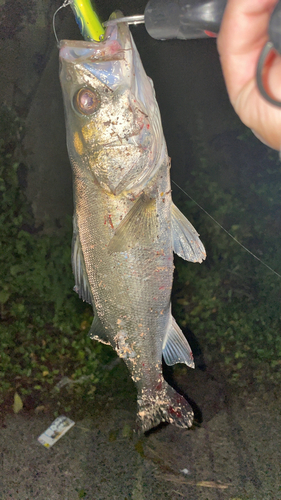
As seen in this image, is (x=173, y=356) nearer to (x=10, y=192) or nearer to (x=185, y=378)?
(x=185, y=378)

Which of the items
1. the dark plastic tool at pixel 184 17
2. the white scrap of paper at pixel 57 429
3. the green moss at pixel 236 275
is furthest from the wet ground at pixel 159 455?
the dark plastic tool at pixel 184 17

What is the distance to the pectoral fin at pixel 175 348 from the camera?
6.56ft

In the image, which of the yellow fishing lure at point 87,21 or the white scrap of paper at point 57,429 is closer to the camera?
the yellow fishing lure at point 87,21

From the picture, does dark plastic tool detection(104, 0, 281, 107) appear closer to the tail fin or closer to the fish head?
the fish head

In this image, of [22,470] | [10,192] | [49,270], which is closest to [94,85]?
[10,192]

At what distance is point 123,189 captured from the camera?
63.8 inches

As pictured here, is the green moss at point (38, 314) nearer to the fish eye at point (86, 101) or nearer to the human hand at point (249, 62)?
the fish eye at point (86, 101)

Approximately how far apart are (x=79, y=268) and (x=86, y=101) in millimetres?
881

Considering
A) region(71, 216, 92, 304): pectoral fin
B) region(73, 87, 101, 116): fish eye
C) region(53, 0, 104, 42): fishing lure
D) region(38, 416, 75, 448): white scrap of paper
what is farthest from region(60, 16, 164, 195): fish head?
region(38, 416, 75, 448): white scrap of paper

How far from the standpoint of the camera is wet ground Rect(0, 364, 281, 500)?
2.31 m

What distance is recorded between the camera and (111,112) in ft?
4.94

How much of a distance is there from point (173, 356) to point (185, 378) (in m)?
0.46

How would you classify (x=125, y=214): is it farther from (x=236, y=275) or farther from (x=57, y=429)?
(x=57, y=429)

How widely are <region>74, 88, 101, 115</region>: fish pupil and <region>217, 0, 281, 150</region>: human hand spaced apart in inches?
23.3
